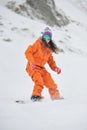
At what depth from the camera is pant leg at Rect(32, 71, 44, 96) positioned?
6.44 m

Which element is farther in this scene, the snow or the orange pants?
the orange pants

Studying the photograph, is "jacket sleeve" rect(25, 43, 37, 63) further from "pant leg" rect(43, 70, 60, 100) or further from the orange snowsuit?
"pant leg" rect(43, 70, 60, 100)

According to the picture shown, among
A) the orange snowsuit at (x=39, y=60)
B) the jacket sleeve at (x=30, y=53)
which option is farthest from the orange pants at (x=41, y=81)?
the jacket sleeve at (x=30, y=53)

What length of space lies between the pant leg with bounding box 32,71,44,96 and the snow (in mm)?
248

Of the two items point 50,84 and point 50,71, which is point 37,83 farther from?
point 50,71

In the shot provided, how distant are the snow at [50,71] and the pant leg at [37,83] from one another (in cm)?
25

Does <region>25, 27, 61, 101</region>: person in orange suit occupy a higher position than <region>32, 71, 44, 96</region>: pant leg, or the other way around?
<region>25, 27, 61, 101</region>: person in orange suit

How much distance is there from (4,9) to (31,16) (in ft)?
4.26

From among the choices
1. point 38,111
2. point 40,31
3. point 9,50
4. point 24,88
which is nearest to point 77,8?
point 40,31

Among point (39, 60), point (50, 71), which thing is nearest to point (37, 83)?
point (39, 60)

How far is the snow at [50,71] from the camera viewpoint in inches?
176

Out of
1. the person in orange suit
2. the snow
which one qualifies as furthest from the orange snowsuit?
the snow

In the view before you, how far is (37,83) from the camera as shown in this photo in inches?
257

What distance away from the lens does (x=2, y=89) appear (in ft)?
26.5
